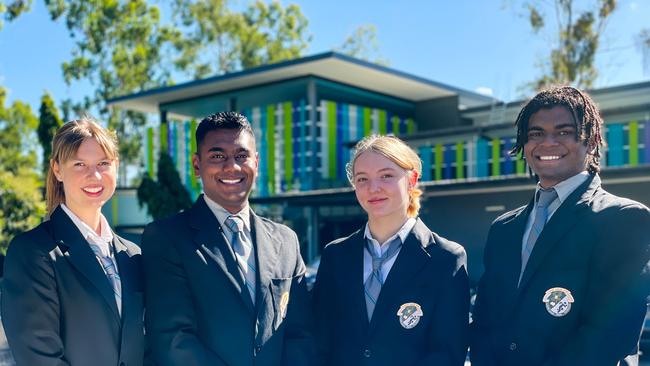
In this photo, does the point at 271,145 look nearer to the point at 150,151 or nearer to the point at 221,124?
the point at 150,151

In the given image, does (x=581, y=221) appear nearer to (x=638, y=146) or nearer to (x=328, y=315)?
(x=328, y=315)

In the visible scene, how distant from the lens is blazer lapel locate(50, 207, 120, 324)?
3.32 metres

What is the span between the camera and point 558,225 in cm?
338

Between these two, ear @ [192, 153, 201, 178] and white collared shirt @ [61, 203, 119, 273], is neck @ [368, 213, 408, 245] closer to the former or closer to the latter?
ear @ [192, 153, 201, 178]

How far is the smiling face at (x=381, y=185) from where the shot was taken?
3.70 m

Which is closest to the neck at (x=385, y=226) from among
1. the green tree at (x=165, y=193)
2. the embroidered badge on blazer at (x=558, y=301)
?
the embroidered badge on blazer at (x=558, y=301)

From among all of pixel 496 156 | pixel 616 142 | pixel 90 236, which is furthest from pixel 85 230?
pixel 496 156

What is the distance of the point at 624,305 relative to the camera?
120 inches

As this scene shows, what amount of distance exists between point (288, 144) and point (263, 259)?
74.1ft

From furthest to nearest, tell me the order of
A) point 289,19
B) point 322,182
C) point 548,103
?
point 289,19 → point 322,182 → point 548,103

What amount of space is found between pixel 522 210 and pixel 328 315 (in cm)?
129

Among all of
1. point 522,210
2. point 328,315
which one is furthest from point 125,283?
point 522,210

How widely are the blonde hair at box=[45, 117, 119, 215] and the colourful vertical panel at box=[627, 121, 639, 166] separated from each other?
1962 centimetres

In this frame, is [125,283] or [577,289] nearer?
[577,289]
